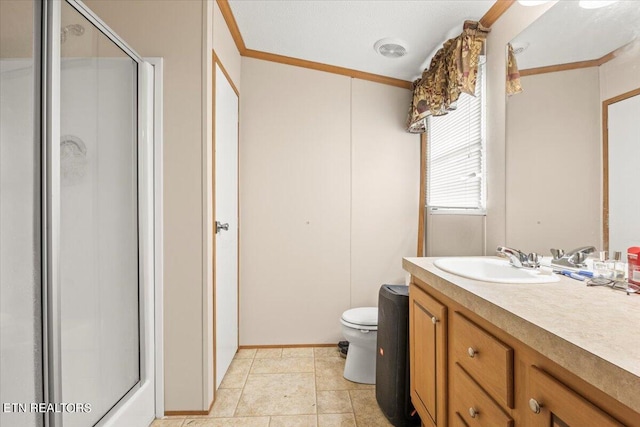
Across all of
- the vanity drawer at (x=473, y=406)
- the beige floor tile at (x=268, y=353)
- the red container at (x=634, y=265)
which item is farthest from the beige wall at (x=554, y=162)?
the beige floor tile at (x=268, y=353)

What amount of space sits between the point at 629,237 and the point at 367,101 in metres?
1.96

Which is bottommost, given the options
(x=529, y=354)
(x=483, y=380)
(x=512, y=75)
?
(x=483, y=380)

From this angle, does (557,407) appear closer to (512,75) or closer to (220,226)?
(512,75)

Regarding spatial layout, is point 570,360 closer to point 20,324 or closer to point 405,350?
point 405,350

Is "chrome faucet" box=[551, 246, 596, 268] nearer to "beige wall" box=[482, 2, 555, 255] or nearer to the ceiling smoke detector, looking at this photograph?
"beige wall" box=[482, 2, 555, 255]

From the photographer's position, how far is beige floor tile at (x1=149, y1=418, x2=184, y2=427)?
1.58 metres

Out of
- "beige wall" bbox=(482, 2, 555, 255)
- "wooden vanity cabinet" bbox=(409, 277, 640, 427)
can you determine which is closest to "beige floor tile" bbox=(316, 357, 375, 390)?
"wooden vanity cabinet" bbox=(409, 277, 640, 427)

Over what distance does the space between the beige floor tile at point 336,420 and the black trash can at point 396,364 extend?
0.64 feet

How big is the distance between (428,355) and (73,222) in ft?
5.28

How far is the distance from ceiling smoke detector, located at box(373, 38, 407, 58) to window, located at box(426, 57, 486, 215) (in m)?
0.55

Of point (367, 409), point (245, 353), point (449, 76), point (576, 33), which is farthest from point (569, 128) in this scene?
point (245, 353)

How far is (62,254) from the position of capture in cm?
122

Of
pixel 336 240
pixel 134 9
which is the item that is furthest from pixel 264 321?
pixel 134 9

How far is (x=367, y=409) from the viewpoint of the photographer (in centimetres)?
173
